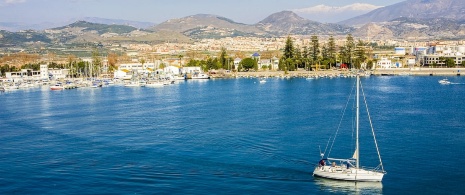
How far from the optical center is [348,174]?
976 cm

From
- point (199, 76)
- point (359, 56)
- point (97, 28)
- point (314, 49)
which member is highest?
point (97, 28)

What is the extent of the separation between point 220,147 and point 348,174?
162 inches

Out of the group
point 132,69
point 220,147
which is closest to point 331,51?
point 132,69

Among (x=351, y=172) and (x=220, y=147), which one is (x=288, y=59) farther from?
(x=351, y=172)

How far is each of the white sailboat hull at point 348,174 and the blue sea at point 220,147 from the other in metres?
0.14

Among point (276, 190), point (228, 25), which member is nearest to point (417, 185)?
point (276, 190)

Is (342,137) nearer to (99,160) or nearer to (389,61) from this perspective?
(99,160)

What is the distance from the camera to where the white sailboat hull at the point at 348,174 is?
967 centimetres

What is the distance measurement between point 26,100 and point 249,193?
69.5 ft

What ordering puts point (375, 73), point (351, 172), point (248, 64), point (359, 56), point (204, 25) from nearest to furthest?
point (351, 172)
point (375, 73)
point (359, 56)
point (248, 64)
point (204, 25)

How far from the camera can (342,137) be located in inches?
554

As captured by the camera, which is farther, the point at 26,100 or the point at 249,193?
the point at 26,100

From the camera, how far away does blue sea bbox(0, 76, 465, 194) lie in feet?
32.1

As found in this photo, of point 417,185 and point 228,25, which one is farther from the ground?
point 228,25
